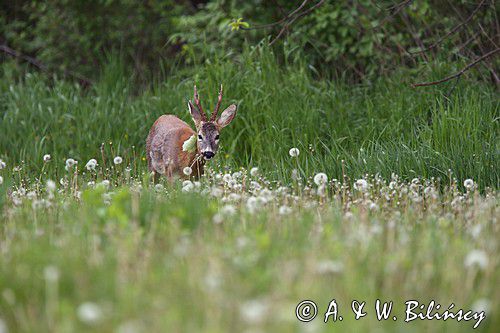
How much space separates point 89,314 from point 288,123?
5.68 m

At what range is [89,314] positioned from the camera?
293 cm

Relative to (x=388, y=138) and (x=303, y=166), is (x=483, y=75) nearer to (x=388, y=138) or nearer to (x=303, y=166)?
(x=388, y=138)

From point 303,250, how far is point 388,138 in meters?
4.35

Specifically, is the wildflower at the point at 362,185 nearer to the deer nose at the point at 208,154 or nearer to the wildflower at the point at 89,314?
the deer nose at the point at 208,154

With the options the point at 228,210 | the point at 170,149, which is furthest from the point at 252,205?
the point at 170,149

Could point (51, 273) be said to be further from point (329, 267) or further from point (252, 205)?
point (252, 205)

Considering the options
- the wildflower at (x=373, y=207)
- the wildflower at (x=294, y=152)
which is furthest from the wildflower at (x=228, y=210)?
the wildflower at (x=294, y=152)

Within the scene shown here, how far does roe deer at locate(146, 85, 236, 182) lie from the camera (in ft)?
24.0

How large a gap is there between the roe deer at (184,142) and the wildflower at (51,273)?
359cm

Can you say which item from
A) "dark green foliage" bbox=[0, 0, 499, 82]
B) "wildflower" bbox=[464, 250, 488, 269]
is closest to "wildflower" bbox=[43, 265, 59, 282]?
"wildflower" bbox=[464, 250, 488, 269]

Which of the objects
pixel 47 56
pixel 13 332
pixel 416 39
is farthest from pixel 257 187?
pixel 47 56

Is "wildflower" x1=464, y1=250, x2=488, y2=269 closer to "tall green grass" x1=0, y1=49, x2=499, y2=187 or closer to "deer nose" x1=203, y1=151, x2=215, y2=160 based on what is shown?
"tall green grass" x1=0, y1=49, x2=499, y2=187

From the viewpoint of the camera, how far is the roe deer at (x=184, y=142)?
7.32 meters

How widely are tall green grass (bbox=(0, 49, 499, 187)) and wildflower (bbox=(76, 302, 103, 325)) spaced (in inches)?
158
